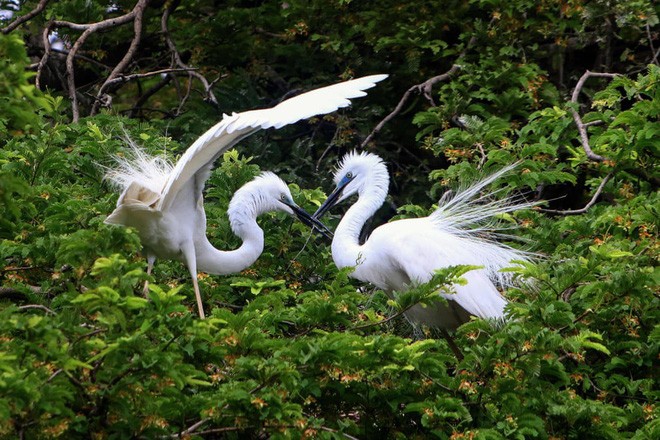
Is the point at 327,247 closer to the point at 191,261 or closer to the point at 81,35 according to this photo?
the point at 191,261

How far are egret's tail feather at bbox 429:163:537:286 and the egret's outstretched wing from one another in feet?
3.09

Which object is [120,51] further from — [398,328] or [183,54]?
[398,328]

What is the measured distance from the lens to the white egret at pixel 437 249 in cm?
527

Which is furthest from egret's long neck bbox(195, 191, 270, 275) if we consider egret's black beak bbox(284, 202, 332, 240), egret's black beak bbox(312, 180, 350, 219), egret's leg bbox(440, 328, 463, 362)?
egret's leg bbox(440, 328, 463, 362)

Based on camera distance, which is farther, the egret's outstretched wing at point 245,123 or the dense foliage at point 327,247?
the egret's outstretched wing at point 245,123

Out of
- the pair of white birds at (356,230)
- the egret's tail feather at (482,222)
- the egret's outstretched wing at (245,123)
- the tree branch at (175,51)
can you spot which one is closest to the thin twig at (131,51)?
the tree branch at (175,51)

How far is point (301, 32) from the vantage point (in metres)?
7.07

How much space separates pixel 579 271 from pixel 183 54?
471 centimetres

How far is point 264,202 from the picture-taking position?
18.6 feet

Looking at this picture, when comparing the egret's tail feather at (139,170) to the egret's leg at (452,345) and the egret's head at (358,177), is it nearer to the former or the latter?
the egret's head at (358,177)

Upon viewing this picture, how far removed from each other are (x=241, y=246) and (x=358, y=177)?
772 mm

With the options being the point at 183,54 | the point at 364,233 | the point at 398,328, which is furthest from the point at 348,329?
the point at 183,54

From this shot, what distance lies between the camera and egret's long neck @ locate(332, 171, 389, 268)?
217 inches

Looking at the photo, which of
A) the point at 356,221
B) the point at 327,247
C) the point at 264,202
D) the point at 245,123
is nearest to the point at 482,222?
the point at 356,221
